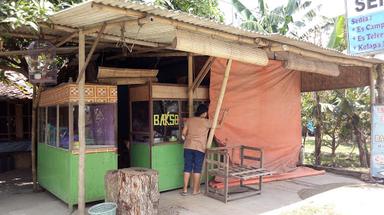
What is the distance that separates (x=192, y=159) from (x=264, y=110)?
7.25 ft

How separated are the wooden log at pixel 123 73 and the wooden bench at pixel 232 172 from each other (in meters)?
1.70

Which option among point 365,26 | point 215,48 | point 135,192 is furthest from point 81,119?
point 365,26

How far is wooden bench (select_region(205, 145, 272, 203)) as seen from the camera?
5.97 m

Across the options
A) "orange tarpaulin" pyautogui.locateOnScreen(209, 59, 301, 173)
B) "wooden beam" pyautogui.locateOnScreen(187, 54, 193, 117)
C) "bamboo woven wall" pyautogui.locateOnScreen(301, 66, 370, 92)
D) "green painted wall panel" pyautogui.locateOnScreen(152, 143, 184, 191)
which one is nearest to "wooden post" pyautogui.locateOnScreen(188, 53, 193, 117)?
"wooden beam" pyautogui.locateOnScreen(187, 54, 193, 117)

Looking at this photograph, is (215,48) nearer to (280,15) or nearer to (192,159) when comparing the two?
(192,159)

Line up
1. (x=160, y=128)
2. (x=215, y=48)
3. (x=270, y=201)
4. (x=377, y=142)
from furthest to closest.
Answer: (x=377, y=142) → (x=160, y=128) → (x=270, y=201) → (x=215, y=48)

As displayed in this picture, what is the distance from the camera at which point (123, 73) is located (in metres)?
6.18

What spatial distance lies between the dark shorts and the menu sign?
3829 millimetres

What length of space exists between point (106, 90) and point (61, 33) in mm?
1057

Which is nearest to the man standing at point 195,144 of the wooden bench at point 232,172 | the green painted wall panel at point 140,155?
the wooden bench at point 232,172

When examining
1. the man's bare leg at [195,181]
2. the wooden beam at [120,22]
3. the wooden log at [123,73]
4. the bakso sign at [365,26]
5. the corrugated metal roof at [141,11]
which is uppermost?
the bakso sign at [365,26]

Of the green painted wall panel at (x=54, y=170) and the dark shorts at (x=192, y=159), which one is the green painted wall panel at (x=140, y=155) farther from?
the green painted wall panel at (x=54, y=170)

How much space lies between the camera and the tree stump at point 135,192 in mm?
4738

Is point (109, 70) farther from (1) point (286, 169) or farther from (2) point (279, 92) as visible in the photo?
(1) point (286, 169)
